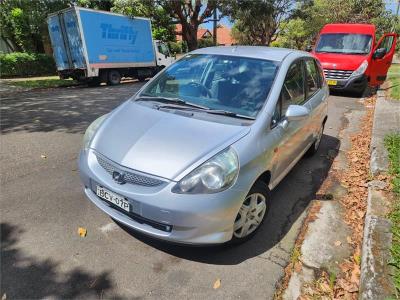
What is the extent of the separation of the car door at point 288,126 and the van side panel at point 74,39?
12.7 metres

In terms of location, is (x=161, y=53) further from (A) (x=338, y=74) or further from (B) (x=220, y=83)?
(B) (x=220, y=83)

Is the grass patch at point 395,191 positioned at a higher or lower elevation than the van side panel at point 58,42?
lower

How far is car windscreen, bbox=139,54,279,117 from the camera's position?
342 centimetres

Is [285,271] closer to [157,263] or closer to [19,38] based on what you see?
[157,263]

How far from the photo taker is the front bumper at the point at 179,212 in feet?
8.39

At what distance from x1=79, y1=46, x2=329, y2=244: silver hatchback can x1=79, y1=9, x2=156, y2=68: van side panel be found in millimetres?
12125

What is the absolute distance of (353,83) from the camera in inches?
427

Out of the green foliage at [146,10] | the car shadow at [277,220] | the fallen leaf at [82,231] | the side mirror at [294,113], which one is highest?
the green foliage at [146,10]

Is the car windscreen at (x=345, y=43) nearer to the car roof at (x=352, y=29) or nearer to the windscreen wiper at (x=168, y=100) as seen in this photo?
the car roof at (x=352, y=29)

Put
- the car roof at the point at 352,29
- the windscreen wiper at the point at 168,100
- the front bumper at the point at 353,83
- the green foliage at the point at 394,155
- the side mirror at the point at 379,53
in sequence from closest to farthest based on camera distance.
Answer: the windscreen wiper at the point at 168,100, the green foliage at the point at 394,155, the front bumper at the point at 353,83, the side mirror at the point at 379,53, the car roof at the point at 352,29

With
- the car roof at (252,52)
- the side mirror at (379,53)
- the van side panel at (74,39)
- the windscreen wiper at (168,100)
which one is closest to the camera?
the windscreen wiper at (168,100)

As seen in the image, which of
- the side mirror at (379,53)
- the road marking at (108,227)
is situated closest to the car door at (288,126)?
the road marking at (108,227)

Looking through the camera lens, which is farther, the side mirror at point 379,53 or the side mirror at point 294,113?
the side mirror at point 379,53

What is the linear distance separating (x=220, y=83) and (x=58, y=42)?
14.6 metres
